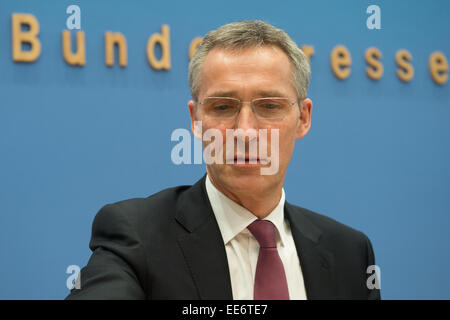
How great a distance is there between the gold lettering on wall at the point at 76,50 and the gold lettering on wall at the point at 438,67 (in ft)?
7.23

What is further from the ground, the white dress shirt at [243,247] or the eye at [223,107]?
the eye at [223,107]

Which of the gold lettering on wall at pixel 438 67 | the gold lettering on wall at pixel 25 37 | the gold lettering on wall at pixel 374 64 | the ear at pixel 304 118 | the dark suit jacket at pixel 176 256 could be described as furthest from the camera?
the gold lettering on wall at pixel 438 67

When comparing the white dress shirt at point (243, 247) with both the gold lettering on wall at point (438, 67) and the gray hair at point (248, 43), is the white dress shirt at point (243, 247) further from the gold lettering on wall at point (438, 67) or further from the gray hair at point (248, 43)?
the gold lettering on wall at point (438, 67)

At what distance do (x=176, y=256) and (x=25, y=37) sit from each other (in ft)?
5.34

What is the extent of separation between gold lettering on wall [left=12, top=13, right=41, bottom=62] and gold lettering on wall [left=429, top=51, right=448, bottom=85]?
95.3 inches

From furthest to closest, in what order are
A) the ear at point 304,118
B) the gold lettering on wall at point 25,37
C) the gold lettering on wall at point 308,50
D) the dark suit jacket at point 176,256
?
the gold lettering on wall at point 308,50, the gold lettering on wall at point 25,37, the ear at point 304,118, the dark suit jacket at point 176,256

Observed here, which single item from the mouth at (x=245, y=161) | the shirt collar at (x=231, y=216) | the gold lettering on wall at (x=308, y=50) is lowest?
the shirt collar at (x=231, y=216)

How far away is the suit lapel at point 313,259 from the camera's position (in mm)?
1353

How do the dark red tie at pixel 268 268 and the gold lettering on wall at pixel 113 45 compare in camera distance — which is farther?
the gold lettering on wall at pixel 113 45

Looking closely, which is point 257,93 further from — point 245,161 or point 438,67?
point 438,67

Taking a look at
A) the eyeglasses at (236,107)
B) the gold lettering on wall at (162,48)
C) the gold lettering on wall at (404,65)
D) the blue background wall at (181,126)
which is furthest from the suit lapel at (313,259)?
the gold lettering on wall at (404,65)
